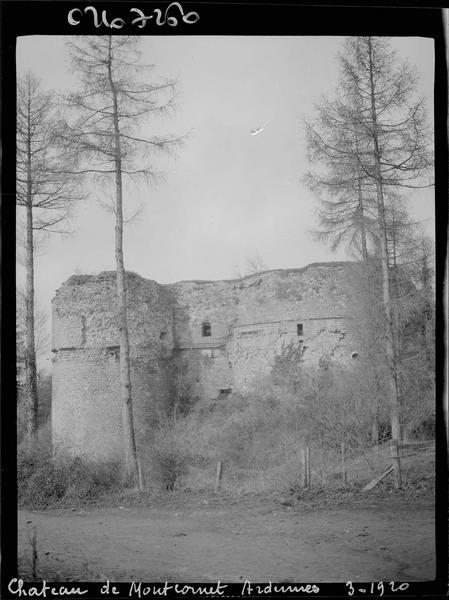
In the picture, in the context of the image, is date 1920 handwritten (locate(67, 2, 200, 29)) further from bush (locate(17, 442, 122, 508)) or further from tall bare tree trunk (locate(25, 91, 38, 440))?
bush (locate(17, 442, 122, 508))

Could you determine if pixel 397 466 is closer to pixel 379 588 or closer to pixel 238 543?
pixel 238 543

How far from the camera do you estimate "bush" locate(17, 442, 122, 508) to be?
9.77 meters

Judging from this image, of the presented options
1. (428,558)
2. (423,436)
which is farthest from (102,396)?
(428,558)

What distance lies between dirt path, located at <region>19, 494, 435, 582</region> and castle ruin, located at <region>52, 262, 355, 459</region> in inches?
181

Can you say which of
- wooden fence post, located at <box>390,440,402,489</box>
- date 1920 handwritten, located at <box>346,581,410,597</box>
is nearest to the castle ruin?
wooden fence post, located at <box>390,440,402,489</box>

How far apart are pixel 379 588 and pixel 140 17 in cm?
638

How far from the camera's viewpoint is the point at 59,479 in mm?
10102

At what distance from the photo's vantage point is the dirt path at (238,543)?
6047 mm

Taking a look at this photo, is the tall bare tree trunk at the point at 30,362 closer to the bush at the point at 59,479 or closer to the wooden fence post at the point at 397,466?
the bush at the point at 59,479

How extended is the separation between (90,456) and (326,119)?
8.96 m

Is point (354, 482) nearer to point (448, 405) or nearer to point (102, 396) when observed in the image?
point (448, 405)

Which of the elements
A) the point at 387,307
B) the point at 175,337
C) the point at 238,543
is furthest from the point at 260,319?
the point at 238,543

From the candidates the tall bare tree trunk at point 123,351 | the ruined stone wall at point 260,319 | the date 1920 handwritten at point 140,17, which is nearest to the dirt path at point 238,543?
the tall bare tree trunk at point 123,351

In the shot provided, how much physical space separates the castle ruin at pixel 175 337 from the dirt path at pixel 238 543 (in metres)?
4.59
